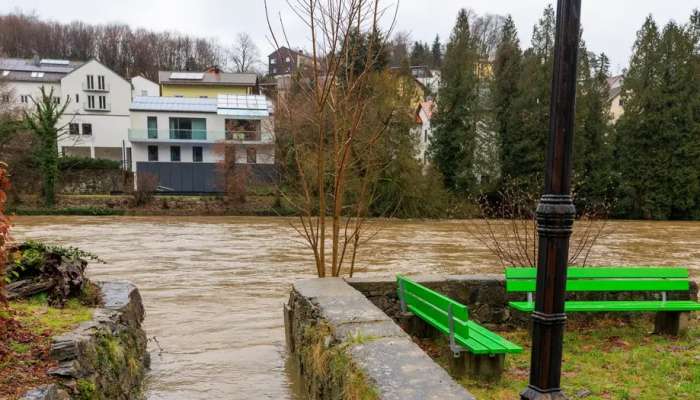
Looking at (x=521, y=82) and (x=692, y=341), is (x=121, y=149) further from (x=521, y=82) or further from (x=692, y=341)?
(x=692, y=341)

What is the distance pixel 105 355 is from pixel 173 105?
43.5m

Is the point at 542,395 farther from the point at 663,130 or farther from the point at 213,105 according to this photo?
the point at 213,105

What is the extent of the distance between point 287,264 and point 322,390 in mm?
11931

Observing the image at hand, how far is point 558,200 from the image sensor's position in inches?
99.2

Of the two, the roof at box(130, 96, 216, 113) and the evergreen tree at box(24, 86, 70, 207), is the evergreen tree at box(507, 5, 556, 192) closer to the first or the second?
the roof at box(130, 96, 216, 113)

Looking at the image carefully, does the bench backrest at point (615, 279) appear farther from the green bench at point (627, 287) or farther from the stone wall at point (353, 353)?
the stone wall at point (353, 353)

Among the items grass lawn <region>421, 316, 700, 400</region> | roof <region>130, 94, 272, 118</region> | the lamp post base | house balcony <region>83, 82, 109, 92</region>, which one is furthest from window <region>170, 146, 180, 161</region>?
the lamp post base

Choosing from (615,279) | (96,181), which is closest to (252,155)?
(96,181)

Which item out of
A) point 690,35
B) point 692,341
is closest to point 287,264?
point 692,341

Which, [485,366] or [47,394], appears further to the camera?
[485,366]

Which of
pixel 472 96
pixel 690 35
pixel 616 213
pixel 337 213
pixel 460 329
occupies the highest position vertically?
pixel 690 35

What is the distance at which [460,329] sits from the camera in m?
4.57

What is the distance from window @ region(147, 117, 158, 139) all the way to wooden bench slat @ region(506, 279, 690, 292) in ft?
138

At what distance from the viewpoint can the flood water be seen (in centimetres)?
629
